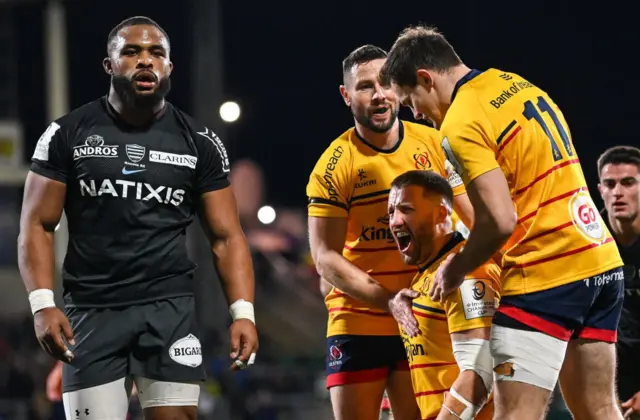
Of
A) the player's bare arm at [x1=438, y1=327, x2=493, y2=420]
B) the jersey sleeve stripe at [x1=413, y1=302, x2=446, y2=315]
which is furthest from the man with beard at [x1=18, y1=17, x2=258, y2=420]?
the player's bare arm at [x1=438, y1=327, x2=493, y2=420]

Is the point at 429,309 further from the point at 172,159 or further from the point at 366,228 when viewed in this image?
the point at 172,159

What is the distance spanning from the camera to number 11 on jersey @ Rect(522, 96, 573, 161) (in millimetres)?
5172

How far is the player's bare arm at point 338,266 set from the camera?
20.3 feet

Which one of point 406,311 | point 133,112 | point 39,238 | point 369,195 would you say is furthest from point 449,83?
point 39,238

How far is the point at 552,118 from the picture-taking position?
206 inches

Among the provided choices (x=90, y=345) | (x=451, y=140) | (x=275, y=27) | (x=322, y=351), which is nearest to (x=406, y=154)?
(x=451, y=140)

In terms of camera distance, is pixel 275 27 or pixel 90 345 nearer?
pixel 90 345

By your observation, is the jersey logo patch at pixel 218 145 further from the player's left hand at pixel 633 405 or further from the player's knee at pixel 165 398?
the player's left hand at pixel 633 405

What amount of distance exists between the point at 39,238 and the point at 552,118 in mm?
2247

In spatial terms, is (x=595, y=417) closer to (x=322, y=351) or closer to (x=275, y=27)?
(x=322, y=351)

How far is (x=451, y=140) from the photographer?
505 centimetres

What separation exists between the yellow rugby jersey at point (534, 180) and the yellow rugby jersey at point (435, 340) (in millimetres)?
467

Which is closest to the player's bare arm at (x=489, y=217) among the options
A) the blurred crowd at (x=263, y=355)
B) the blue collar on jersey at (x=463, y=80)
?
the blue collar on jersey at (x=463, y=80)

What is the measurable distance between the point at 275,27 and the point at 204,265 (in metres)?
17.6
